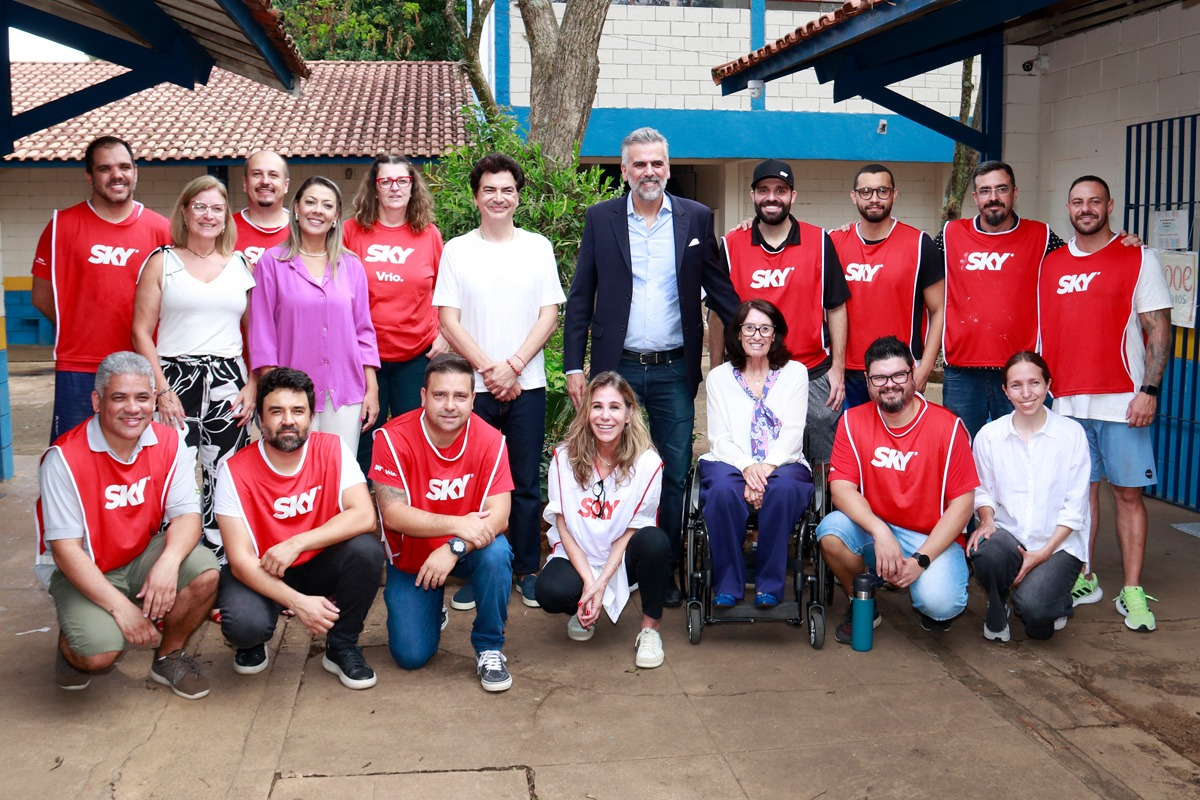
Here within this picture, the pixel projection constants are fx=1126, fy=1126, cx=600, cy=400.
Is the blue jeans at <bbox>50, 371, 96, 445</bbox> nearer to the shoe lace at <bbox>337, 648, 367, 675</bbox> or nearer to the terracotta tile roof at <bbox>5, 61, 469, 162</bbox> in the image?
the shoe lace at <bbox>337, 648, 367, 675</bbox>

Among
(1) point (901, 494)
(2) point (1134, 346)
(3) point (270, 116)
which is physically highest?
(3) point (270, 116)

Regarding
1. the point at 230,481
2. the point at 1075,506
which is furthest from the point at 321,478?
the point at 1075,506

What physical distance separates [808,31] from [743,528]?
3749 millimetres

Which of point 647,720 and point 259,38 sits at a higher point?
point 259,38

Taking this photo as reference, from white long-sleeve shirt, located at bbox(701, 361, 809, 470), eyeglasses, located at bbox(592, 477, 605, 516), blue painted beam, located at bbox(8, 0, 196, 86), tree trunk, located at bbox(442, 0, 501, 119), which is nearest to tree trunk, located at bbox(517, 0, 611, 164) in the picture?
blue painted beam, located at bbox(8, 0, 196, 86)

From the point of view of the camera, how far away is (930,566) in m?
4.52

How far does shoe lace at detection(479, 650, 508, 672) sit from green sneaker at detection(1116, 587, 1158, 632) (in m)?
2.65

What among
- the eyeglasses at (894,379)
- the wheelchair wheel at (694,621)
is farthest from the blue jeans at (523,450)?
the eyeglasses at (894,379)

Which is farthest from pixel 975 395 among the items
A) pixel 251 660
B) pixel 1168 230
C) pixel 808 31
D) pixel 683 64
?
pixel 683 64

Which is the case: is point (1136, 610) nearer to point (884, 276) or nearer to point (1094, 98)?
point (884, 276)

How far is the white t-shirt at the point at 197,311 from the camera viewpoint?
454 centimetres

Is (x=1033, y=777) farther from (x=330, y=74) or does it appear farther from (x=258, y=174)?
(x=330, y=74)

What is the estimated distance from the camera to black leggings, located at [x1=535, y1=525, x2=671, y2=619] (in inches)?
174

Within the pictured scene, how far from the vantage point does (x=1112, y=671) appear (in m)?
4.27
